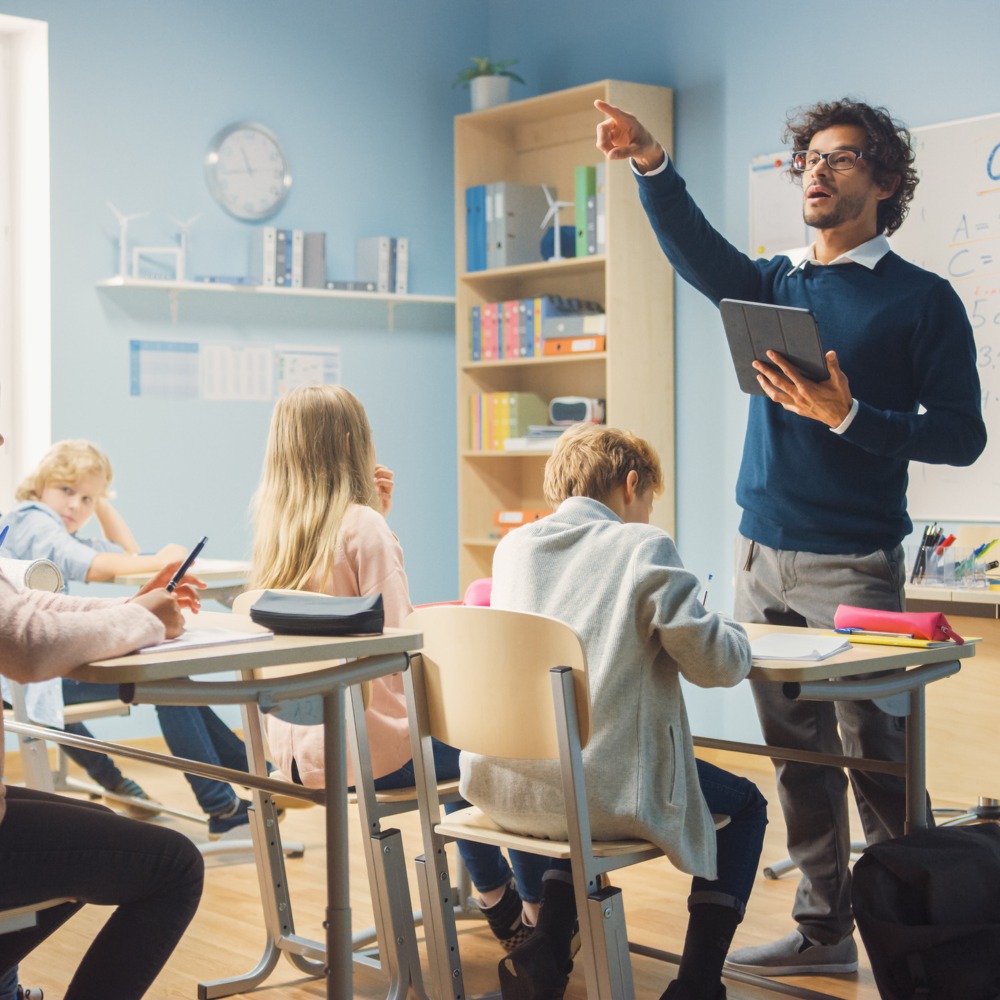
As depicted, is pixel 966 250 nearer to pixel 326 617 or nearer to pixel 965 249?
pixel 965 249

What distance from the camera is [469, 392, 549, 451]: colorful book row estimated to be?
553 centimetres

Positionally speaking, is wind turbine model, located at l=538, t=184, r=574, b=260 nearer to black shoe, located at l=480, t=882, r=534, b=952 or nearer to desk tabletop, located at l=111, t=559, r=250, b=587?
desk tabletop, located at l=111, t=559, r=250, b=587

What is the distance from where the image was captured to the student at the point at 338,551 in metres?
2.60

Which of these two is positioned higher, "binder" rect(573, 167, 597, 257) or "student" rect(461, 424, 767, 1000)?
"binder" rect(573, 167, 597, 257)

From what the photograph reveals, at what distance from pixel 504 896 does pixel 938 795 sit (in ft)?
6.29

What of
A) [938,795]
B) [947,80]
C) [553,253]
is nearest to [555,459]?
[938,795]

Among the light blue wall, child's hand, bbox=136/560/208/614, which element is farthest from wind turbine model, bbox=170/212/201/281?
child's hand, bbox=136/560/208/614

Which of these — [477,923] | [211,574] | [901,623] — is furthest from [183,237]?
[901,623]

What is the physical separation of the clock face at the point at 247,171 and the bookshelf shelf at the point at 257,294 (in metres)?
0.32

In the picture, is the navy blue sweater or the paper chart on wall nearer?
the navy blue sweater

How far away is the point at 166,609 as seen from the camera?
1912 millimetres

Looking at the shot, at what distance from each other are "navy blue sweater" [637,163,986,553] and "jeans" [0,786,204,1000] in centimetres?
134

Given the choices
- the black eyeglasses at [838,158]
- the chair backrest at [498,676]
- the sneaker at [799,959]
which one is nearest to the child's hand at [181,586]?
the chair backrest at [498,676]

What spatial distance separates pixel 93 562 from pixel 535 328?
2081 millimetres
